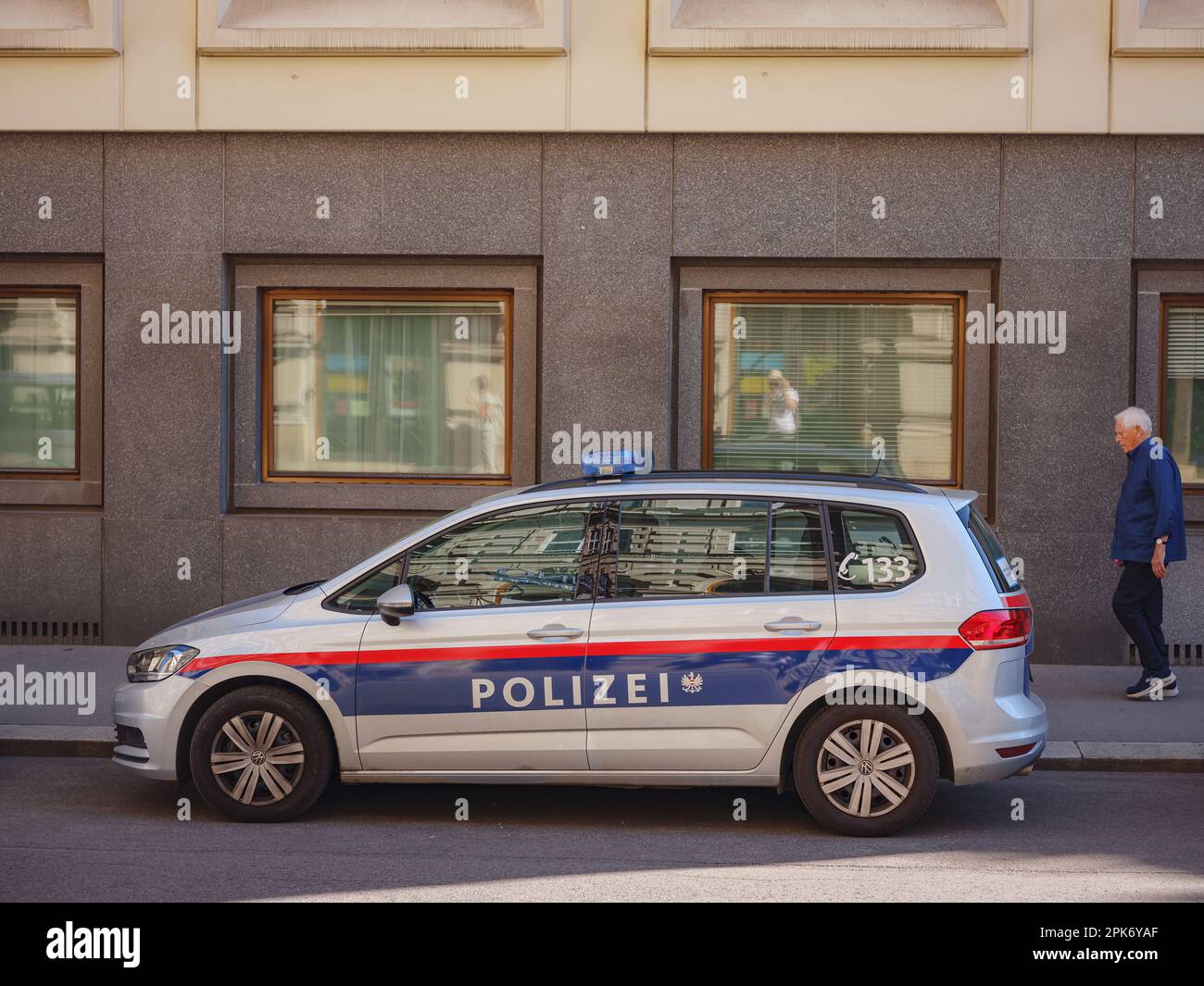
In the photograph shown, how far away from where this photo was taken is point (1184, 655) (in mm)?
11727

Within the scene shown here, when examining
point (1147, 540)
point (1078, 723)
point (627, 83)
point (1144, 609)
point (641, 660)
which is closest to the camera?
point (641, 660)

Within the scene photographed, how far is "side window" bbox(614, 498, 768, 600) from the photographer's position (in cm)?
687

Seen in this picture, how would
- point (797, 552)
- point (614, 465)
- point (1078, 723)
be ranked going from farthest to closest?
point (1078, 723)
point (614, 465)
point (797, 552)

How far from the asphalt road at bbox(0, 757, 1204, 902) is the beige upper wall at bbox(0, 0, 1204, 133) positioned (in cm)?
601

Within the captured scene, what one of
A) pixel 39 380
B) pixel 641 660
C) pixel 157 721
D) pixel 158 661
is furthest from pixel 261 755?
pixel 39 380

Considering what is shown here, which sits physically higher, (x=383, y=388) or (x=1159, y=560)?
(x=383, y=388)

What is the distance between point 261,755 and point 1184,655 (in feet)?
26.2

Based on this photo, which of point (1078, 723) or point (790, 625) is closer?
point (790, 625)

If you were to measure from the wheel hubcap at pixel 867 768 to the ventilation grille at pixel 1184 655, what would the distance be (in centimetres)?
577

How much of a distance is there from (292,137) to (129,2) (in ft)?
5.89

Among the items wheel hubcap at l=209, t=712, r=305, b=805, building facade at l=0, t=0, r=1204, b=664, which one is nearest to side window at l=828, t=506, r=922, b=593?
wheel hubcap at l=209, t=712, r=305, b=805

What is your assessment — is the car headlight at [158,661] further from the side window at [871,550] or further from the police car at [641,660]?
the side window at [871,550]

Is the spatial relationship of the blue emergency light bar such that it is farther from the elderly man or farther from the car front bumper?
the elderly man

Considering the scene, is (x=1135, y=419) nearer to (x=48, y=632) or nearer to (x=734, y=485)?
(x=734, y=485)
